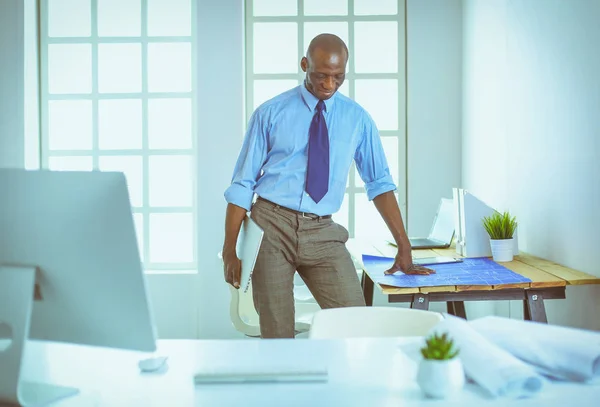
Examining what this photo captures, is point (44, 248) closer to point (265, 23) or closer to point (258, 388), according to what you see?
point (258, 388)

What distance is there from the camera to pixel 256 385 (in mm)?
1377

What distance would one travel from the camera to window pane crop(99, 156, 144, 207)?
16.4ft

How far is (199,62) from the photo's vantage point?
4.79m

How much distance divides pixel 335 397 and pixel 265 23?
159 inches

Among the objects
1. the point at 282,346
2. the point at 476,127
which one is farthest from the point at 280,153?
→ the point at 476,127

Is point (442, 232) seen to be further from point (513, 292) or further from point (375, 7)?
point (375, 7)

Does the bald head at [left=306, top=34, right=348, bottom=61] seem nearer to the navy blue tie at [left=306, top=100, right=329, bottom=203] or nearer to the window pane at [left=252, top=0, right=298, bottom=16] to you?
the navy blue tie at [left=306, top=100, right=329, bottom=203]

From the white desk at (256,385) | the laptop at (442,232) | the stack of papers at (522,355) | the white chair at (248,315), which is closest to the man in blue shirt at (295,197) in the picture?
the white chair at (248,315)

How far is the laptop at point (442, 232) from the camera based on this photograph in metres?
3.78

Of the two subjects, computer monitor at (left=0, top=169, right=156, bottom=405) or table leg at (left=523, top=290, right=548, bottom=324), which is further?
table leg at (left=523, top=290, right=548, bottom=324)

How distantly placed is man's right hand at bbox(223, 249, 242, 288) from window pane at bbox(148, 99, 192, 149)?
2588 millimetres

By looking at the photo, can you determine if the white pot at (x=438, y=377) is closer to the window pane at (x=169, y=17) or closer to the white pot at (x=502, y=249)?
the white pot at (x=502, y=249)

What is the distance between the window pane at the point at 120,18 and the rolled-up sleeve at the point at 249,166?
8.95ft

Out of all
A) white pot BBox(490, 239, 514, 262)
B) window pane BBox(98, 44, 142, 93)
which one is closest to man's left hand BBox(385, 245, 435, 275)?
white pot BBox(490, 239, 514, 262)
